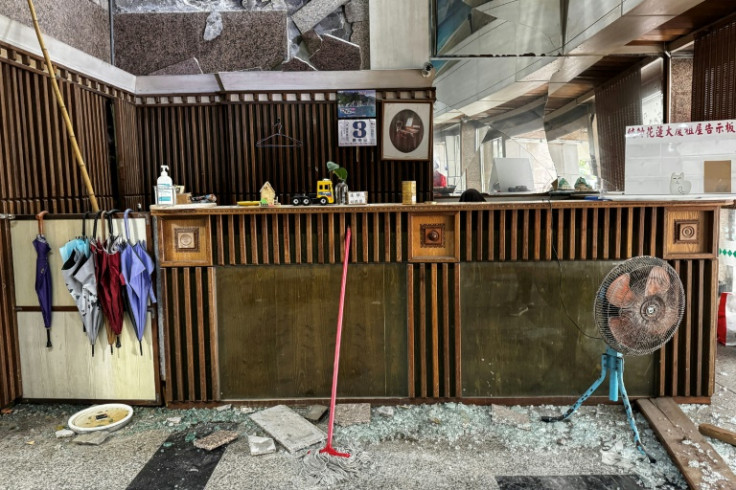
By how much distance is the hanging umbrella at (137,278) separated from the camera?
296 cm

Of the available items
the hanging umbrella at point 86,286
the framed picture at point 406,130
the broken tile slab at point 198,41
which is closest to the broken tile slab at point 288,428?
the hanging umbrella at point 86,286

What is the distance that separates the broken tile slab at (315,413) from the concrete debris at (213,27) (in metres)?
4.06

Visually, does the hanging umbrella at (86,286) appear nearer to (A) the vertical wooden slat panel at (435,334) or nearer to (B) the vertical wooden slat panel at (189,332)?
(B) the vertical wooden slat panel at (189,332)

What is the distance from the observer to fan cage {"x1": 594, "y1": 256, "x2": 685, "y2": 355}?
2527 mm

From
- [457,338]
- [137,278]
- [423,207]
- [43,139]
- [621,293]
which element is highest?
[43,139]

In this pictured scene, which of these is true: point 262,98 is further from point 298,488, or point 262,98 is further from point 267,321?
point 298,488

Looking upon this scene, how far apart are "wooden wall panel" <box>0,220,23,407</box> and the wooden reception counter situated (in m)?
1.02

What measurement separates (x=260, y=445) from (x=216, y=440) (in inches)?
10.7

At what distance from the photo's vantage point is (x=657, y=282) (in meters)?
2.55

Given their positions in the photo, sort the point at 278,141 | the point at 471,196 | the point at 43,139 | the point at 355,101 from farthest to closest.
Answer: the point at 278,141 < the point at 355,101 < the point at 471,196 < the point at 43,139

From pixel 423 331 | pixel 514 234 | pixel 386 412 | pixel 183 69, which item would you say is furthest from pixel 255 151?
pixel 386 412

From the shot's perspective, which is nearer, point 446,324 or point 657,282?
point 657,282

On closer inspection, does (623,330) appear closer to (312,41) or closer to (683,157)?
(683,157)

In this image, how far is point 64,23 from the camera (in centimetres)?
414
